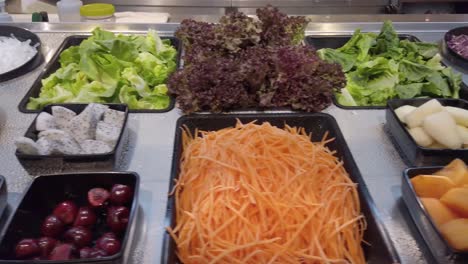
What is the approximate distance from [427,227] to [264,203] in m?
0.44

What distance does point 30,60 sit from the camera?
2.04 m

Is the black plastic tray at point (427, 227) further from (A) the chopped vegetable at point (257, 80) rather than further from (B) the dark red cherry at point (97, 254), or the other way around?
(B) the dark red cherry at point (97, 254)

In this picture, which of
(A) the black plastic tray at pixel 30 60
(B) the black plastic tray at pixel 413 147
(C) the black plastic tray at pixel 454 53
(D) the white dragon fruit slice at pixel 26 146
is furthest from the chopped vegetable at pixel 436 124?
(A) the black plastic tray at pixel 30 60

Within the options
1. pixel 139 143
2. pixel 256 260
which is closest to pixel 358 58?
pixel 139 143

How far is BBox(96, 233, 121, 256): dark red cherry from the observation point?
1060 millimetres

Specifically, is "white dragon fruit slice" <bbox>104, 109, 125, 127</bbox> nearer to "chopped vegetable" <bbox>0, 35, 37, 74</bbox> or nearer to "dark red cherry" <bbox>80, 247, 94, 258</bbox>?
"dark red cherry" <bbox>80, 247, 94, 258</bbox>

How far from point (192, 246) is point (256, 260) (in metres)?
0.18

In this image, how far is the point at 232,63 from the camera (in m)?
1.77

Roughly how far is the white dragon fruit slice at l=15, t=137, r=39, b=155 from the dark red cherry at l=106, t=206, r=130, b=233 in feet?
1.24

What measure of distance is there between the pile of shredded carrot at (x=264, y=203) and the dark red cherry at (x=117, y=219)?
13 centimetres

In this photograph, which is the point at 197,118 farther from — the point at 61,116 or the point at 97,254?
the point at 97,254

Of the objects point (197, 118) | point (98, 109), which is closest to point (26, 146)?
point (98, 109)

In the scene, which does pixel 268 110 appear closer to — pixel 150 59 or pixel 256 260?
pixel 150 59

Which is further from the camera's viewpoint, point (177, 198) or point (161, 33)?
point (161, 33)
